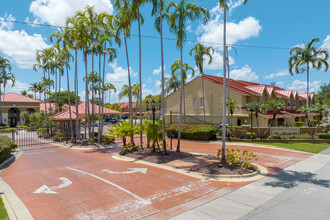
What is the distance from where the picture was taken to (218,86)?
30.0 metres

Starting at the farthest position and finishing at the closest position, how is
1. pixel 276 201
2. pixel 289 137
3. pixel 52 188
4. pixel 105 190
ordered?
pixel 289 137 → pixel 52 188 → pixel 105 190 → pixel 276 201

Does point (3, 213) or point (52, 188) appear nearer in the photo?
point (3, 213)

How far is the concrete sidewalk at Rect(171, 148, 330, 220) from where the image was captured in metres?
6.48

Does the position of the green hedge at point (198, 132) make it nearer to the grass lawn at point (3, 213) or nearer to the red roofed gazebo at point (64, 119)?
the red roofed gazebo at point (64, 119)

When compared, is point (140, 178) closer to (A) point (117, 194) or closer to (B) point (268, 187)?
(A) point (117, 194)

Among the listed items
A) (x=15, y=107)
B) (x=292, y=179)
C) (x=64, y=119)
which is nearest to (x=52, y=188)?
(x=292, y=179)

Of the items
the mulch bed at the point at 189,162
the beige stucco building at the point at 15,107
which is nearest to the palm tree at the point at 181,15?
the mulch bed at the point at 189,162

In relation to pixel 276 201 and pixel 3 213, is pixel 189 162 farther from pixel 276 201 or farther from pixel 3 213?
pixel 3 213

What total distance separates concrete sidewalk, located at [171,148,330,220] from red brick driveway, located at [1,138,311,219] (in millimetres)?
625

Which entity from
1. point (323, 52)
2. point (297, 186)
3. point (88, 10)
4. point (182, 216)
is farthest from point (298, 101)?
point (182, 216)

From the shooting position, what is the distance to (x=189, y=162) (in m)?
13.0

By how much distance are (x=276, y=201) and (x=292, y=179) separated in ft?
10.8

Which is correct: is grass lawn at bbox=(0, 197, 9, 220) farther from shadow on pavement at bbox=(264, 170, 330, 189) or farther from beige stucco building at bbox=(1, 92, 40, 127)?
beige stucco building at bbox=(1, 92, 40, 127)

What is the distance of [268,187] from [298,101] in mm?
37852
